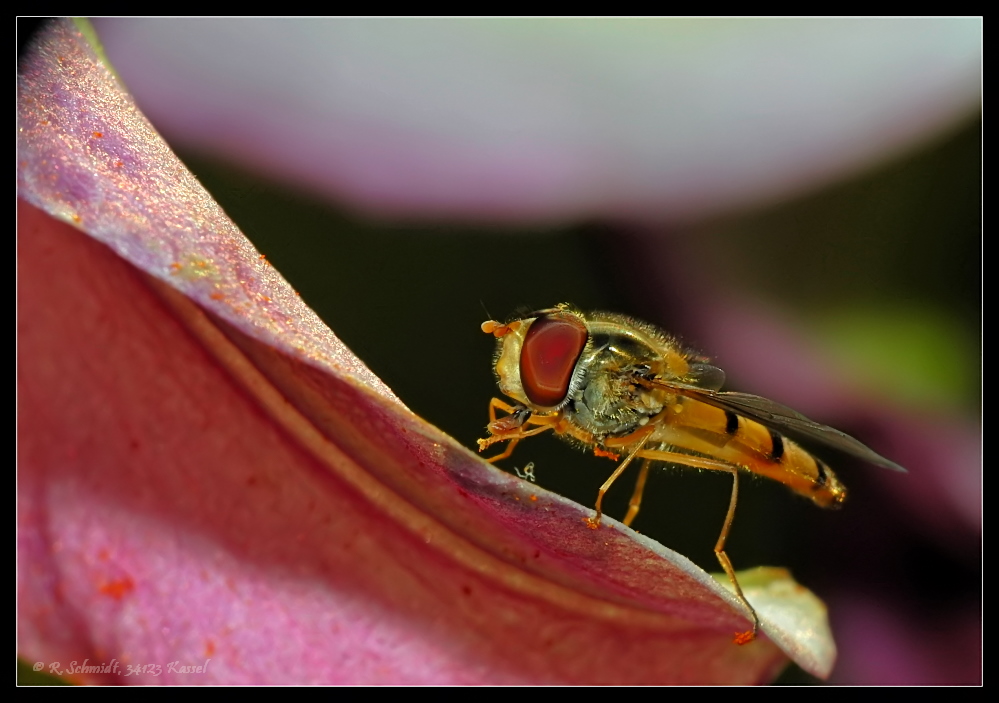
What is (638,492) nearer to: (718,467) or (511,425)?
(718,467)

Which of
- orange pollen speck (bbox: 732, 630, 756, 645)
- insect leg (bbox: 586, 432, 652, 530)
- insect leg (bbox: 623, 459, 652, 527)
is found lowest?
orange pollen speck (bbox: 732, 630, 756, 645)

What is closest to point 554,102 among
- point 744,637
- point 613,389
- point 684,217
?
point 684,217

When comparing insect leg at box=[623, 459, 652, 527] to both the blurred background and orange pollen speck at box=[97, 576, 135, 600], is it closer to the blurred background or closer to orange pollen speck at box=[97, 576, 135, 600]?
the blurred background

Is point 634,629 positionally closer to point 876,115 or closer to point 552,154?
point 552,154

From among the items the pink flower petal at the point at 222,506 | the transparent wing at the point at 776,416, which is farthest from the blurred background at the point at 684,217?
the pink flower petal at the point at 222,506

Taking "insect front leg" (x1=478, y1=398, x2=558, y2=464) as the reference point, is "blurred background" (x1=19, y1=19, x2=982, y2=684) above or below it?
above

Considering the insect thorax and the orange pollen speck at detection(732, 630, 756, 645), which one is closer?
the orange pollen speck at detection(732, 630, 756, 645)

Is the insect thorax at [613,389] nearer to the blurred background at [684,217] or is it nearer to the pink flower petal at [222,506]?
the blurred background at [684,217]

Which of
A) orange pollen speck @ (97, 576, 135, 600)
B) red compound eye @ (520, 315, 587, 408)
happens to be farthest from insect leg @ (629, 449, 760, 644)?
orange pollen speck @ (97, 576, 135, 600)
